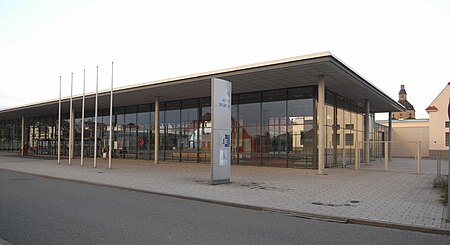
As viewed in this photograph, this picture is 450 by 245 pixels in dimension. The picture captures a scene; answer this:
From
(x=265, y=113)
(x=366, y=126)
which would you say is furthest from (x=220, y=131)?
(x=366, y=126)

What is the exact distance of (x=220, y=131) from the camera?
15.2 metres

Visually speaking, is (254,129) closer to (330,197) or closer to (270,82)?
(270,82)

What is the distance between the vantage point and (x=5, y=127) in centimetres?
5381

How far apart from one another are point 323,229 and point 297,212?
1677 millimetres

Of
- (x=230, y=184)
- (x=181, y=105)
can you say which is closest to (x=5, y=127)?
(x=181, y=105)

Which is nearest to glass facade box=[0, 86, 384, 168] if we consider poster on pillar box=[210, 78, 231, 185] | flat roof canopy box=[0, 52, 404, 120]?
flat roof canopy box=[0, 52, 404, 120]

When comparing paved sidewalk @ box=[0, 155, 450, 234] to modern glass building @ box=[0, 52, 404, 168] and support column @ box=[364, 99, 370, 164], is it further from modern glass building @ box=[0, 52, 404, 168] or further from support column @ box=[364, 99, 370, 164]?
support column @ box=[364, 99, 370, 164]

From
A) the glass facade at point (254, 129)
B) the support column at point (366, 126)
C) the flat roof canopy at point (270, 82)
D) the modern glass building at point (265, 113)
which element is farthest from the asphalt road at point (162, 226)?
the support column at point (366, 126)

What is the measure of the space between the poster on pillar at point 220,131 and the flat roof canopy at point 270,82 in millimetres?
3501

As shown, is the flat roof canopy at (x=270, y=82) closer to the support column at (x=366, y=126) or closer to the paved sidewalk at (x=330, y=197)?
the support column at (x=366, y=126)

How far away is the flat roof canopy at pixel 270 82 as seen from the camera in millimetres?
17609

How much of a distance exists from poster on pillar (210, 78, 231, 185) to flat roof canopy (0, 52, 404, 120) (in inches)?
138

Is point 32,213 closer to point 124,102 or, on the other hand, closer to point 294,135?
point 294,135

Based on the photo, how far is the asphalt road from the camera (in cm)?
662
